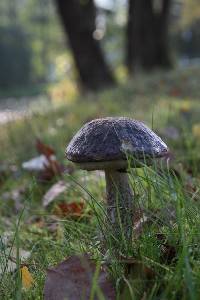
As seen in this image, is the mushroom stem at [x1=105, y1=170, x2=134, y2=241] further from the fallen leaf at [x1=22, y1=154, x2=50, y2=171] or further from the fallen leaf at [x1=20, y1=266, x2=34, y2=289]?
the fallen leaf at [x1=22, y1=154, x2=50, y2=171]

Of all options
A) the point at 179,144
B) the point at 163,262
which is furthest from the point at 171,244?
the point at 179,144

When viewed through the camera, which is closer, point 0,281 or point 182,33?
point 0,281

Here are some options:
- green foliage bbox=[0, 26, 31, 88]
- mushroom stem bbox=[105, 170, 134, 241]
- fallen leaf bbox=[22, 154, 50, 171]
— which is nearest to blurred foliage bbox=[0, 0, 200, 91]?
green foliage bbox=[0, 26, 31, 88]

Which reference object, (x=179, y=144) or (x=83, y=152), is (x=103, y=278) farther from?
(x=179, y=144)

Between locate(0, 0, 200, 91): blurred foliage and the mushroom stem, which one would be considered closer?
the mushroom stem

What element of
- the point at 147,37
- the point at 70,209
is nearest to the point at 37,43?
the point at 147,37

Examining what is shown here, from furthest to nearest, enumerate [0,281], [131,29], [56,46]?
[56,46], [131,29], [0,281]

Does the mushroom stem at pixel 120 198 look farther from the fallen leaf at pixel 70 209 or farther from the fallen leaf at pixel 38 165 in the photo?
the fallen leaf at pixel 38 165
